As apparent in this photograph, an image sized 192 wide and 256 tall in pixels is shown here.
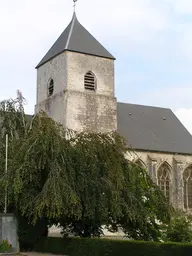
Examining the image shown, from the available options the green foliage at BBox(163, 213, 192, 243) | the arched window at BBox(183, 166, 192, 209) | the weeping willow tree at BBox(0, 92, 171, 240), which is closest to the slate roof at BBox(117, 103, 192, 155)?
the arched window at BBox(183, 166, 192, 209)

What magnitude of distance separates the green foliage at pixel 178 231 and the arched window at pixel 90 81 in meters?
14.2

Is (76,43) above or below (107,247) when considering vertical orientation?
above

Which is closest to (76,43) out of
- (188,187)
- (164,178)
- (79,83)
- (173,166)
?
(79,83)

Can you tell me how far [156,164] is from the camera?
32750 mm

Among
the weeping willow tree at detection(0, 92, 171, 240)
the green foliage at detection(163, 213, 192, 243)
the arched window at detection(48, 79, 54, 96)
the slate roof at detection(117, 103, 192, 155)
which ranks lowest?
the green foliage at detection(163, 213, 192, 243)

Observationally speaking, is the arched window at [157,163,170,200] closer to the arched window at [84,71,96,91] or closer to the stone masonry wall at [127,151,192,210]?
the stone masonry wall at [127,151,192,210]

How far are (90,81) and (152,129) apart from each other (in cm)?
717

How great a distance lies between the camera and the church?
30125 millimetres

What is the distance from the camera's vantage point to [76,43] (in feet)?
102

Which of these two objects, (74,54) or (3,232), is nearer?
(3,232)

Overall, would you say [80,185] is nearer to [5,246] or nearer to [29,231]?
[29,231]

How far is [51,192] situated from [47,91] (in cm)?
1762

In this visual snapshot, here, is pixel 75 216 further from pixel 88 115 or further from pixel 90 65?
pixel 90 65

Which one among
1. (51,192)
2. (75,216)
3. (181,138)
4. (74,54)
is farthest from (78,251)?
(181,138)
